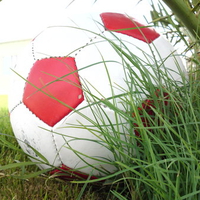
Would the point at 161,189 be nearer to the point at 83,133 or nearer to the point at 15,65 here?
the point at 83,133

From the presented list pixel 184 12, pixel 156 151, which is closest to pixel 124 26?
pixel 184 12

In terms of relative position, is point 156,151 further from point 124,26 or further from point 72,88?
point 124,26

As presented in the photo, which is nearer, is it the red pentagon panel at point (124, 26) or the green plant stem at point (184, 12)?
the green plant stem at point (184, 12)

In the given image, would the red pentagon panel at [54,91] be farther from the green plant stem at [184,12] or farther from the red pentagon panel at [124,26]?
the green plant stem at [184,12]

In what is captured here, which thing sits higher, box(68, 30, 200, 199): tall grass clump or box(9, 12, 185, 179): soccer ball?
box(9, 12, 185, 179): soccer ball

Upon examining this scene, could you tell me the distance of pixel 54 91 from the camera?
118 cm

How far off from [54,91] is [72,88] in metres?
0.07

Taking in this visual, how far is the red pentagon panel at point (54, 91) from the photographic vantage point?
3.81ft

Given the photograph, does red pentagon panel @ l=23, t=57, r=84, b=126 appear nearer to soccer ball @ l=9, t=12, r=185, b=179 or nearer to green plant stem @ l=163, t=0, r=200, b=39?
soccer ball @ l=9, t=12, r=185, b=179

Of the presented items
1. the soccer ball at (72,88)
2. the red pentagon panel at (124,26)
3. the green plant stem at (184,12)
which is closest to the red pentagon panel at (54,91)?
the soccer ball at (72,88)

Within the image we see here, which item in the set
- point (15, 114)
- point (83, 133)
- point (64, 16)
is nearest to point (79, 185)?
point (83, 133)

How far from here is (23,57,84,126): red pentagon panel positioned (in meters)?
1.16

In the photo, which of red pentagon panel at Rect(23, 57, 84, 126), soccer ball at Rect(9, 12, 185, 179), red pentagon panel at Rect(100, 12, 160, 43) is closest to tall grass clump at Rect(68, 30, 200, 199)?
soccer ball at Rect(9, 12, 185, 179)

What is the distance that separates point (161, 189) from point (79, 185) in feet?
2.17
